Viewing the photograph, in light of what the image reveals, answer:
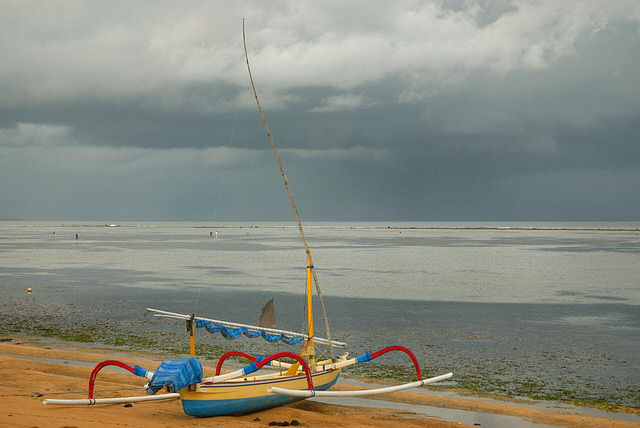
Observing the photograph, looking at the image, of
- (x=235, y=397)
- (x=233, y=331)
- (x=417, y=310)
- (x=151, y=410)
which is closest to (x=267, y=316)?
(x=233, y=331)

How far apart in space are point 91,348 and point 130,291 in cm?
2156

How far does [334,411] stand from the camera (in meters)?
17.1

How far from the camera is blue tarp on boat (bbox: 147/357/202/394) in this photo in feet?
47.0

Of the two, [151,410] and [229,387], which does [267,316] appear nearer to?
[229,387]

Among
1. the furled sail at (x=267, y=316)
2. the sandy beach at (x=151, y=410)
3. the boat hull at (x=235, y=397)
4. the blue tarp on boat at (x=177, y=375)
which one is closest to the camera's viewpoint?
the sandy beach at (x=151, y=410)

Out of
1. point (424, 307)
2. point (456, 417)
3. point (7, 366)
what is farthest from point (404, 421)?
point (424, 307)

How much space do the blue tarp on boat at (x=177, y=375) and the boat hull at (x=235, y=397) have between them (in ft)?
1.24

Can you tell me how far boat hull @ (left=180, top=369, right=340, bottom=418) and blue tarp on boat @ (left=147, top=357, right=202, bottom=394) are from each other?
379 mm

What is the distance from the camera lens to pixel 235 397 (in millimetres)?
15398

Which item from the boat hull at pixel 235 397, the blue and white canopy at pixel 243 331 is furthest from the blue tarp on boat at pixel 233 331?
the boat hull at pixel 235 397

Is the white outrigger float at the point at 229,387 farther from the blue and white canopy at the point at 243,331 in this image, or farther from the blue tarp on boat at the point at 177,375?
the blue and white canopy at the point at 243,331

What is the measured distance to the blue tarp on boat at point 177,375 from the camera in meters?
14.3

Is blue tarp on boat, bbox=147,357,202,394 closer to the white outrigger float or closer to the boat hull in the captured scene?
the white outrigger float

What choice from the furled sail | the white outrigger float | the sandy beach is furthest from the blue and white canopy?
the white outrigger float
